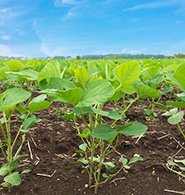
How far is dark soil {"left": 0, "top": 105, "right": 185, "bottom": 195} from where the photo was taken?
1.49 m

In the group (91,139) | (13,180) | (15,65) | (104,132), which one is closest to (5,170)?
(13,180)

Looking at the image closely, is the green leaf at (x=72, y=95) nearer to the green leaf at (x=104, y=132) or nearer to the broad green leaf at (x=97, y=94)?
the broad green leaf at (x=97, y=94)

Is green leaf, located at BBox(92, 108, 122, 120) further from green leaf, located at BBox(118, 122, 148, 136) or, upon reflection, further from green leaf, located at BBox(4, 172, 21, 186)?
green leaf, located at BBox(4, 172, 21, 186)

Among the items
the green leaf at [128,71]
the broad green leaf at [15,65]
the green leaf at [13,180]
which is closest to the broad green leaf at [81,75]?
the green leaf at [128,71]

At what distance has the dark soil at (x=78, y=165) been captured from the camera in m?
1.49

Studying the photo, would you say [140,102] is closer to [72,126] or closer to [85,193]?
[72,126]

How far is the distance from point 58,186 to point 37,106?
1.46 feet

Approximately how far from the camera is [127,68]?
110cm

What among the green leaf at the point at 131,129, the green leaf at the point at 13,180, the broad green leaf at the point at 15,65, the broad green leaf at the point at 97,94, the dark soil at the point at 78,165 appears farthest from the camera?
the broad green leaf at the point at 15,65

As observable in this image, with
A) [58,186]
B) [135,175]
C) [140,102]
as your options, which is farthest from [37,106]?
[140,102]

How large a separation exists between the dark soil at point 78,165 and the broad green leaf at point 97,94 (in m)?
0.62

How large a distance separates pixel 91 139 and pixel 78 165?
0.37 m

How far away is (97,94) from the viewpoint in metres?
0.99

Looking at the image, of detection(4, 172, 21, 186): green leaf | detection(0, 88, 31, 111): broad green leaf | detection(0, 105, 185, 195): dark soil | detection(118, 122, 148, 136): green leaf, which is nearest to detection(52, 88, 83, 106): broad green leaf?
detection(0, 88, 31, 111): broad green leaf
